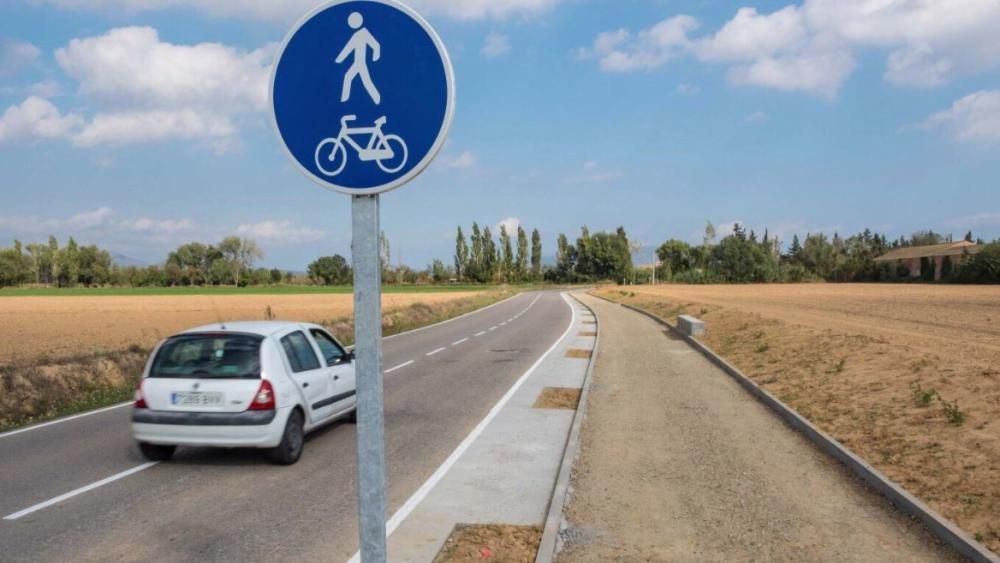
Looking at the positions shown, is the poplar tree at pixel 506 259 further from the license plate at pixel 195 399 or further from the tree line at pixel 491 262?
the license plate at pixel 195 399

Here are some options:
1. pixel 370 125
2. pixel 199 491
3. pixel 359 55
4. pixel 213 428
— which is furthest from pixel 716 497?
pixel 359 55

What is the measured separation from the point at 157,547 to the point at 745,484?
17.2ft

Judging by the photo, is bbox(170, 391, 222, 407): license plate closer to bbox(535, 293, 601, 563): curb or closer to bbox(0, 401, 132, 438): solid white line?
bbox(535, 293, 601, 563): curb

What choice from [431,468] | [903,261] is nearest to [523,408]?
[431,468]

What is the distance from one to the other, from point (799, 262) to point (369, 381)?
155 m

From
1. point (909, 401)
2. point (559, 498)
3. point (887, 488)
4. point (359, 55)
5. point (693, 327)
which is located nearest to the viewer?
point (359, 55)

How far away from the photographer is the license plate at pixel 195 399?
25.1 feet

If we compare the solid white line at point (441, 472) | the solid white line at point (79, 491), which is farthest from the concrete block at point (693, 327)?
the solid white line at point (79, 491)

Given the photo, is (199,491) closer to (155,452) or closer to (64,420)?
(155,452)

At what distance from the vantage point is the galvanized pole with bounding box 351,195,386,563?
2.51 m

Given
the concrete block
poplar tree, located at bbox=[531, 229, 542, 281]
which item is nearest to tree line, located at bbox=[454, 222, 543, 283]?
poplar tree, located at bbox=[531, 229, 542, 281]

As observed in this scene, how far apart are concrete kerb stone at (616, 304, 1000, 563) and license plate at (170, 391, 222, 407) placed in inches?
258

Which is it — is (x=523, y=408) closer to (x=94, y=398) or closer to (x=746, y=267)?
(x=94, y=398)

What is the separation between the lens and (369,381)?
2.50m
